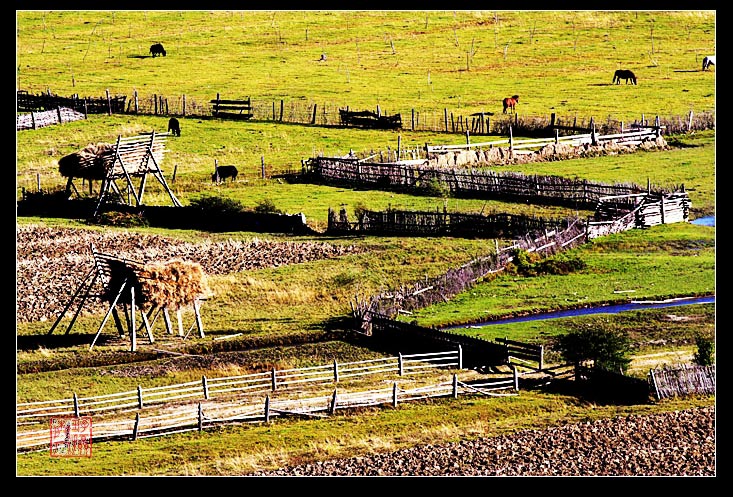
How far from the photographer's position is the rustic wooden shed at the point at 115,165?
6831cm

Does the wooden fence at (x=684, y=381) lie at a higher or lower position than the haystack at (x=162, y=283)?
lower

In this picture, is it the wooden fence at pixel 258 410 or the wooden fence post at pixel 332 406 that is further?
the wooden fence post at pixel 332 406

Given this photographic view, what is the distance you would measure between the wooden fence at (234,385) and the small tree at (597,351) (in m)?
3.00

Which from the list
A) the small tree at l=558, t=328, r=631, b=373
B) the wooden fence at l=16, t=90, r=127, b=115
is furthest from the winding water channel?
the wooden fence at l=16, t=90, r=127, b=115

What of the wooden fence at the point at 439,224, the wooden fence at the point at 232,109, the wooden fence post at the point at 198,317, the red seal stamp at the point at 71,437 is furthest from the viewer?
the wooden fence at the point at 232,109

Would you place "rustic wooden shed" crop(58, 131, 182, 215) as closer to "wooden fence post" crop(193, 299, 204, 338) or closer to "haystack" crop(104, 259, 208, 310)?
"wooden fence post" crop(193, 299, 204, 338)

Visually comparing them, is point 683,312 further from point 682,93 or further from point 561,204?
point 682,93

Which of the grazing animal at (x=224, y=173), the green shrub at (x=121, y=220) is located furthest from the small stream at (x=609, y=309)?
the grazing animal at (x=224, y=173)

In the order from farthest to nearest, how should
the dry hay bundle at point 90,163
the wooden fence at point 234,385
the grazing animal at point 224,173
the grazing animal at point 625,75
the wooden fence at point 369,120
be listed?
the grazing animal at point 625,75
the wooden fence at point 369,120
the grazing animal at point 224,173
the dry hay bundle at point 90,163
the wooden fence at point 234,385

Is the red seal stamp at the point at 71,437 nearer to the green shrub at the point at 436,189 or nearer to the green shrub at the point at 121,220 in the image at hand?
the green shrub at the point at 121,220

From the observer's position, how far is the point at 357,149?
83.2m

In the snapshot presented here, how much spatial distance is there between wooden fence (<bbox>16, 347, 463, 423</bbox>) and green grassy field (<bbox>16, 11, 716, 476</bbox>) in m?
1.26

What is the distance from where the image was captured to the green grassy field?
4022cm

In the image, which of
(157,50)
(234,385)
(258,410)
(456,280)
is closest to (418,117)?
(157,50)
